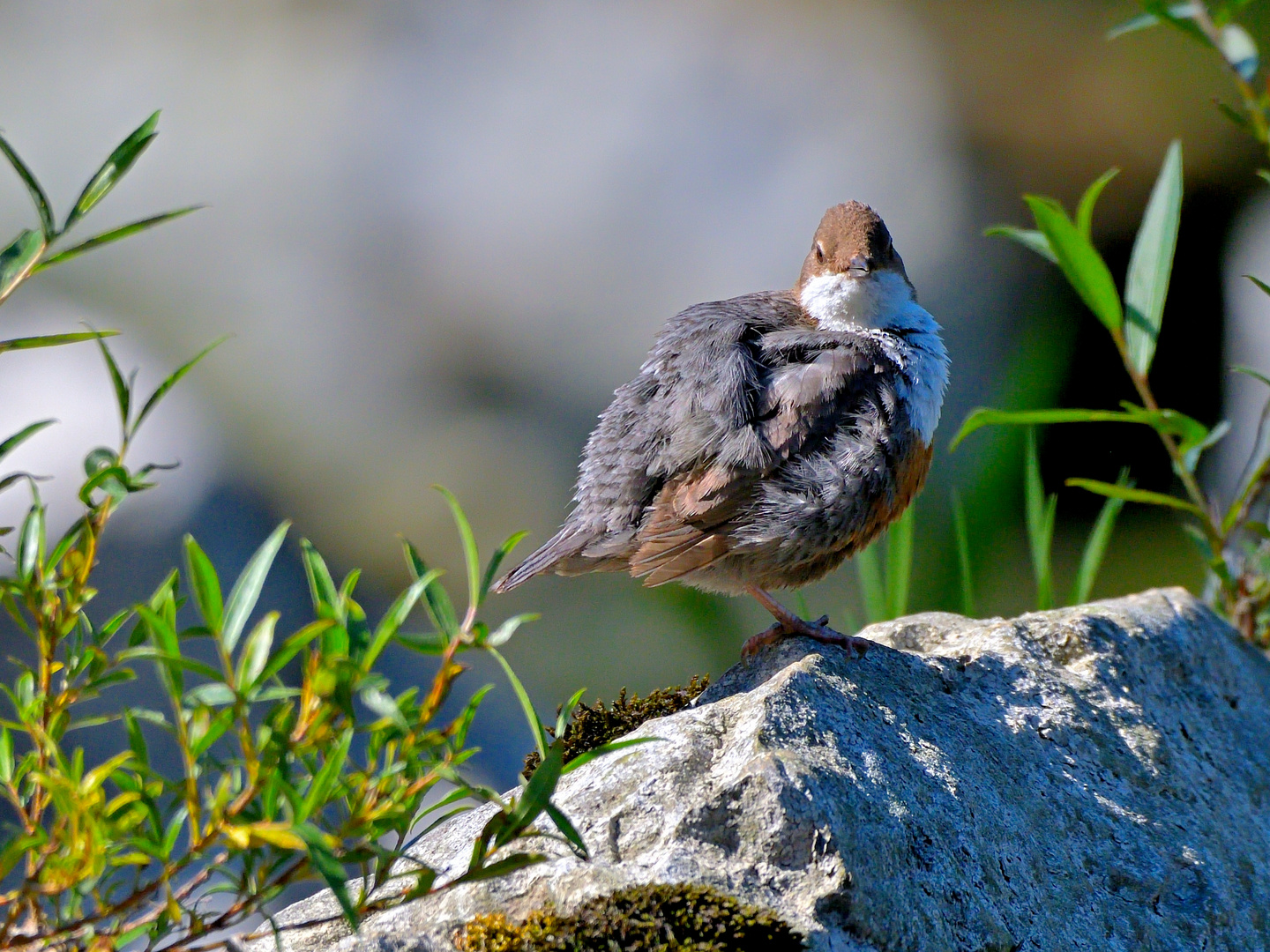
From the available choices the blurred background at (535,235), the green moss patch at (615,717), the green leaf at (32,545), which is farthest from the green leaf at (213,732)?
the blurred background at (535,235)

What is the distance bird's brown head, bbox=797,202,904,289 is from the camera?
3357mm

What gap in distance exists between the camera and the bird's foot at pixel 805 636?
260cm

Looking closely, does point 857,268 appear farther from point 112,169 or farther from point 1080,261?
point 112,169

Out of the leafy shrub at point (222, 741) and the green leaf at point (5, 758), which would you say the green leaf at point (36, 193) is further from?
the green leaf at point (5, 758)

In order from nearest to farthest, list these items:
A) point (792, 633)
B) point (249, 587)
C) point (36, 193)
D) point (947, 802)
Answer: point (249, 587) < point (36, 193) < point (947, 802) < point (792, 633)

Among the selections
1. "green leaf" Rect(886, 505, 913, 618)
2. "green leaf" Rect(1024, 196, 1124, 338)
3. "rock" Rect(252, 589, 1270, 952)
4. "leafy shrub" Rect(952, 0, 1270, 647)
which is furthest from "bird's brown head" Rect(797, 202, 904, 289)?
"rock" Rect(252, 589, 1270, 952)

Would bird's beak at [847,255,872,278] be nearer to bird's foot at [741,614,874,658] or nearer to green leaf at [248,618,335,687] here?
bird's foot at [741,614,874,658]

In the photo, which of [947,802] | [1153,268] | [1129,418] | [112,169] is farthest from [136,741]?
[1153,268]

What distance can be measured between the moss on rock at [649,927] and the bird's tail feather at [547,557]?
1262mm

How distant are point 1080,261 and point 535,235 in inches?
148

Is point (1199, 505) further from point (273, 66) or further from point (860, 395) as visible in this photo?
point (273, 66)

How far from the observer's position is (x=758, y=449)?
286 cm

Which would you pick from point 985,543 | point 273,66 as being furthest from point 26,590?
point 273,66

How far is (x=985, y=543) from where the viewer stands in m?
4.84
